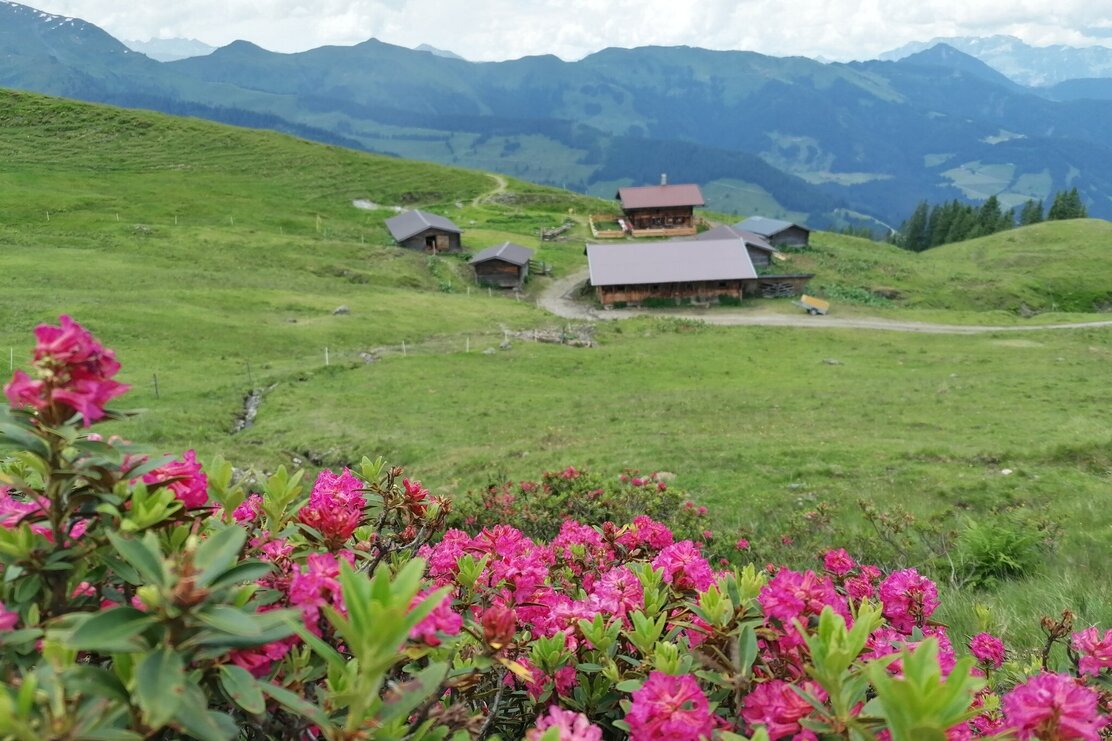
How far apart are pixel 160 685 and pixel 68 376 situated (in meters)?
0.87

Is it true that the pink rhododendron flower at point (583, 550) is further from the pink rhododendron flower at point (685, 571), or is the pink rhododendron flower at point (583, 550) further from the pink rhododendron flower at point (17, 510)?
the pink rhododendron flower at point (17, 510)

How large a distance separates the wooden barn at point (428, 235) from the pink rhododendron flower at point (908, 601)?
66149mm

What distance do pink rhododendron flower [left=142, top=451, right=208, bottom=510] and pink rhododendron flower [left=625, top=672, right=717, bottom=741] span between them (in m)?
1.63

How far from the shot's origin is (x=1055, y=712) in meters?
2.00

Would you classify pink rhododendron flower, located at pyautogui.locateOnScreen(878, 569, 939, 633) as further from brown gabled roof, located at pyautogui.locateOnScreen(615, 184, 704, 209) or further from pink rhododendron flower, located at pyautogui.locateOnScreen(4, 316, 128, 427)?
brown gabled roof, located at pyautogui.locateOnScreen(615, 184, 704, 209)

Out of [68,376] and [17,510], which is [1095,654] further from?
[17,510]

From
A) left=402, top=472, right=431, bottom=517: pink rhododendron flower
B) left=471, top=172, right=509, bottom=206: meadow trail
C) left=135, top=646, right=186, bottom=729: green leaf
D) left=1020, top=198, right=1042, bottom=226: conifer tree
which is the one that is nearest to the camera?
left=135, top=646, right=186, bottom=729: green leaf

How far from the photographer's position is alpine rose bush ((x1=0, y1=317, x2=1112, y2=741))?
1.55m

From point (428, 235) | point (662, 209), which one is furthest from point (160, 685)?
point (662, 209)

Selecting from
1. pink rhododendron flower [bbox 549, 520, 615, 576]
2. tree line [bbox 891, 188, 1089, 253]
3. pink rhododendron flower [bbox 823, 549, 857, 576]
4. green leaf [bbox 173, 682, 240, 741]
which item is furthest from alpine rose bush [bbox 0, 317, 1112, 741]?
tree line [bbox 891, 188, 1089, 253]

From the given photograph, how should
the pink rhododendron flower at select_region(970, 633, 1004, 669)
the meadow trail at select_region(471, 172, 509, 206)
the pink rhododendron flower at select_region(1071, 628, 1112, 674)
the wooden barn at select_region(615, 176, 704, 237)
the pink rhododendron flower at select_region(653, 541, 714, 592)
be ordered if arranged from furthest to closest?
the meadow trail at select_region(471, 172, 509, 206) < the wooden barn at select_region(615, 176, 704, 237) < the pink rhododendron flower at select_region(970, 633, 1004, 669) < the pink rhododendron flower at select_region(653, 541, 714, 592) < the pink rhododendron flower at select_region(1071, 628, 1112, 674)

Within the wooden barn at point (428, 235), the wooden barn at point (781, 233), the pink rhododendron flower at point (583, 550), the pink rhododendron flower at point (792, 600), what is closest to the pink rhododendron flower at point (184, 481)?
the pink rhododendron flower at point (792, 600)

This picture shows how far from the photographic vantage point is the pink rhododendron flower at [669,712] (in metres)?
2.05

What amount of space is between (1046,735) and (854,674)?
1.86ft
